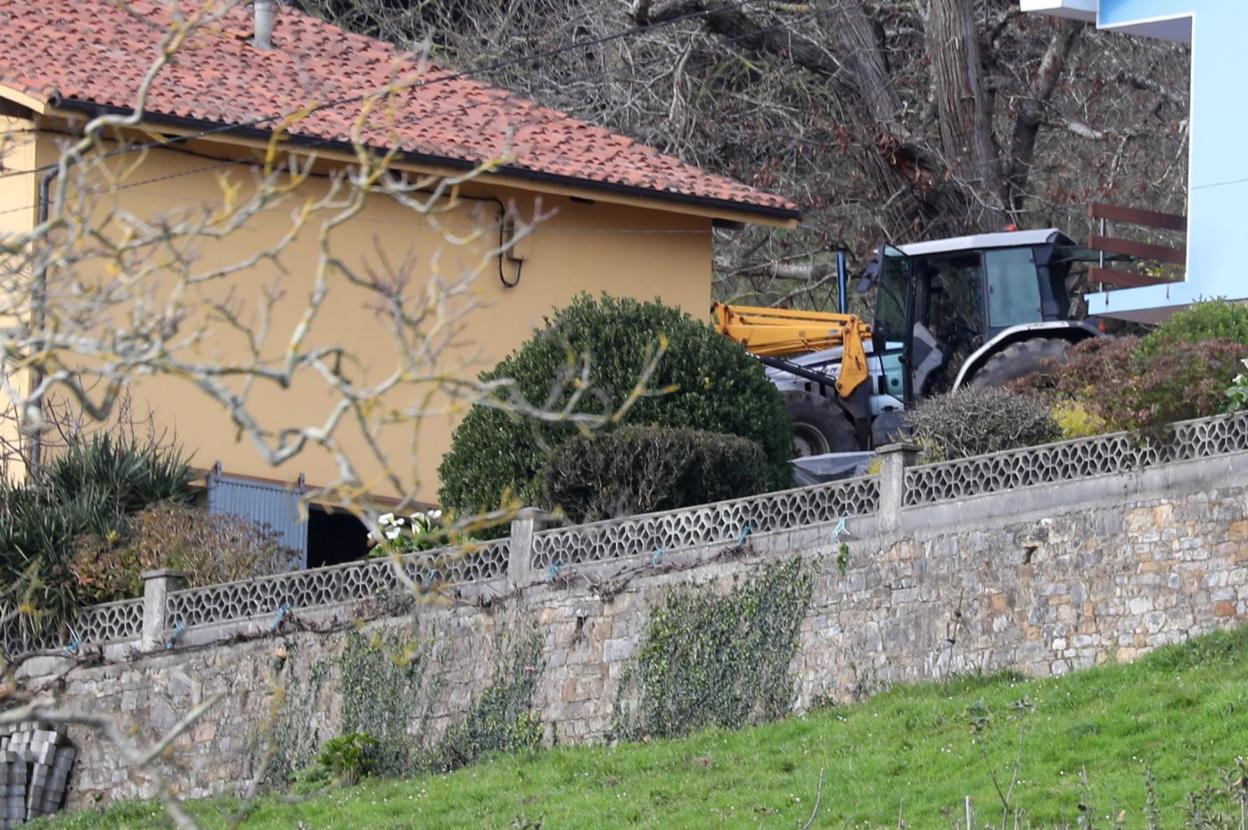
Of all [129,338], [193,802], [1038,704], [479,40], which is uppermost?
[479,40]

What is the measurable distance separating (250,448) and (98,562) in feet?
9.40

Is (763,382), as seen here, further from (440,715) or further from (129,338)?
(129,338)

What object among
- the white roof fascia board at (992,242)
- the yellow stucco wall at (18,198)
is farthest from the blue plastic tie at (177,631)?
the white roof fascia board at (992,242)

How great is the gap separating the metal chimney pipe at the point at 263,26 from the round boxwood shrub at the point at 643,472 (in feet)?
30.8

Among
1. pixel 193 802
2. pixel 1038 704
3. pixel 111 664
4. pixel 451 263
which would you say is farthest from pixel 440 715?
pixel 451 263

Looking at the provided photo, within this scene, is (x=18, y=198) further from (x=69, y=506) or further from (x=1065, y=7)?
(x=1065, y=7)

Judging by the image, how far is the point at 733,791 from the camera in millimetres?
14180

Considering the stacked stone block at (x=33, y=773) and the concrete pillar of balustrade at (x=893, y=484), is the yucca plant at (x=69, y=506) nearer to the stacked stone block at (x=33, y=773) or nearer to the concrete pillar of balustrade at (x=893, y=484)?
the stacked stone block at (x=33, y=773)

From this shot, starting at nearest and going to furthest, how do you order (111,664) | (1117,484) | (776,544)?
(1117,484) → (776,544) → (111,664)

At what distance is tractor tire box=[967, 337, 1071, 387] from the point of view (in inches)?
885

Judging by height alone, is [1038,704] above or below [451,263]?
below

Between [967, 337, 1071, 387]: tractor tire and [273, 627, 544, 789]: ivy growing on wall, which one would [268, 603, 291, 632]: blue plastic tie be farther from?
[967, 337, 1071, 387]: tractor tire

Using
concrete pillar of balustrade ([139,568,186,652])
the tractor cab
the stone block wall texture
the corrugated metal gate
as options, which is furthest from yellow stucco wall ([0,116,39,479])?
the tractor cab

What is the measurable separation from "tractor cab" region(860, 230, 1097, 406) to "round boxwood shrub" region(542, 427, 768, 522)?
19.6ft
